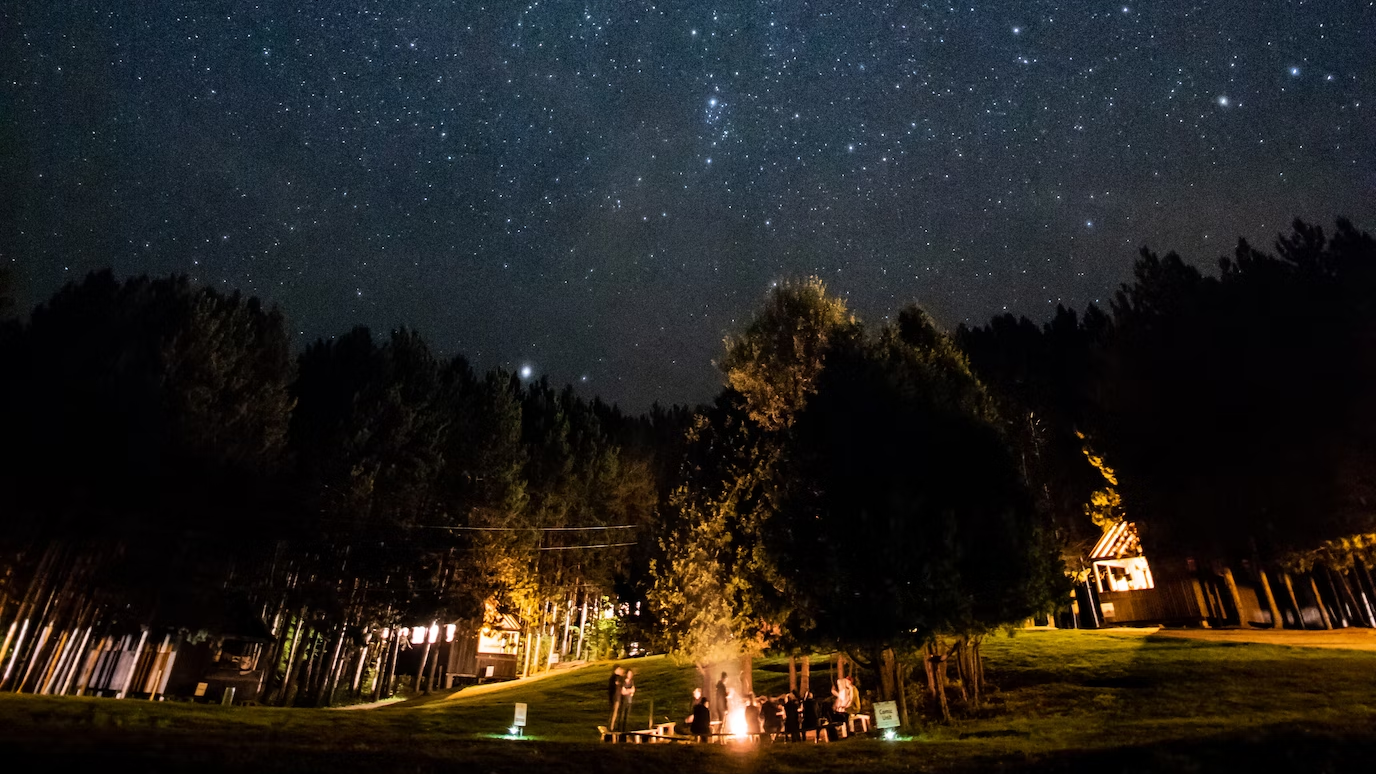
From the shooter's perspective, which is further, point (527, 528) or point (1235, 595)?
point (527, 528)

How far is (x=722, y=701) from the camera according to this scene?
2169 centimetres

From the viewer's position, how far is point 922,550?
17281 mm

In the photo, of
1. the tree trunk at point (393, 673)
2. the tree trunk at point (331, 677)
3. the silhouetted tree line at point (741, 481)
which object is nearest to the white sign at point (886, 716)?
the silhouetted tree line at point (741, 481)

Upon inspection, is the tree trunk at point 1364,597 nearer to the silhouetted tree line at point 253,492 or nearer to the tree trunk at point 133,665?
the silhouetted tree line at point 253,492

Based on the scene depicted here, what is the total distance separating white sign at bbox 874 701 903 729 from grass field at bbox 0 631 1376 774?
0.62m

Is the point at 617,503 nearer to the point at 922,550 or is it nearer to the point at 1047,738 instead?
the point at 922,550

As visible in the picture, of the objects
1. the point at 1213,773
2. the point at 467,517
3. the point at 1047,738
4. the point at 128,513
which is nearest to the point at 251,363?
the point at 128,513


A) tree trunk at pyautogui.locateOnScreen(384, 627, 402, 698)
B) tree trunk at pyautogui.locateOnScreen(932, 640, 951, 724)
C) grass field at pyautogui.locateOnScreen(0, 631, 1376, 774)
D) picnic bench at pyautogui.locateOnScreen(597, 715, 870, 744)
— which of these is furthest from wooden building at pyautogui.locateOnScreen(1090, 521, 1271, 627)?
tree trunk at pyautogui.locateOnScreen(384, 627, 402, 698)

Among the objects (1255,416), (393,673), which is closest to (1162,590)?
(1255,416)

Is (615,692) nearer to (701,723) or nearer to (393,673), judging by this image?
(701,723)

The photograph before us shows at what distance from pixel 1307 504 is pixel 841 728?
59.1 ft

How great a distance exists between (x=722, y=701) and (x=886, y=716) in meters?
6.75

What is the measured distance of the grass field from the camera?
30.5ft

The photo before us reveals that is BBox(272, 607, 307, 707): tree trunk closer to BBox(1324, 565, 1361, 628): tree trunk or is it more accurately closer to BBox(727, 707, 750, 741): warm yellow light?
BBox(727, 707, 750, 741): warm yellow light
